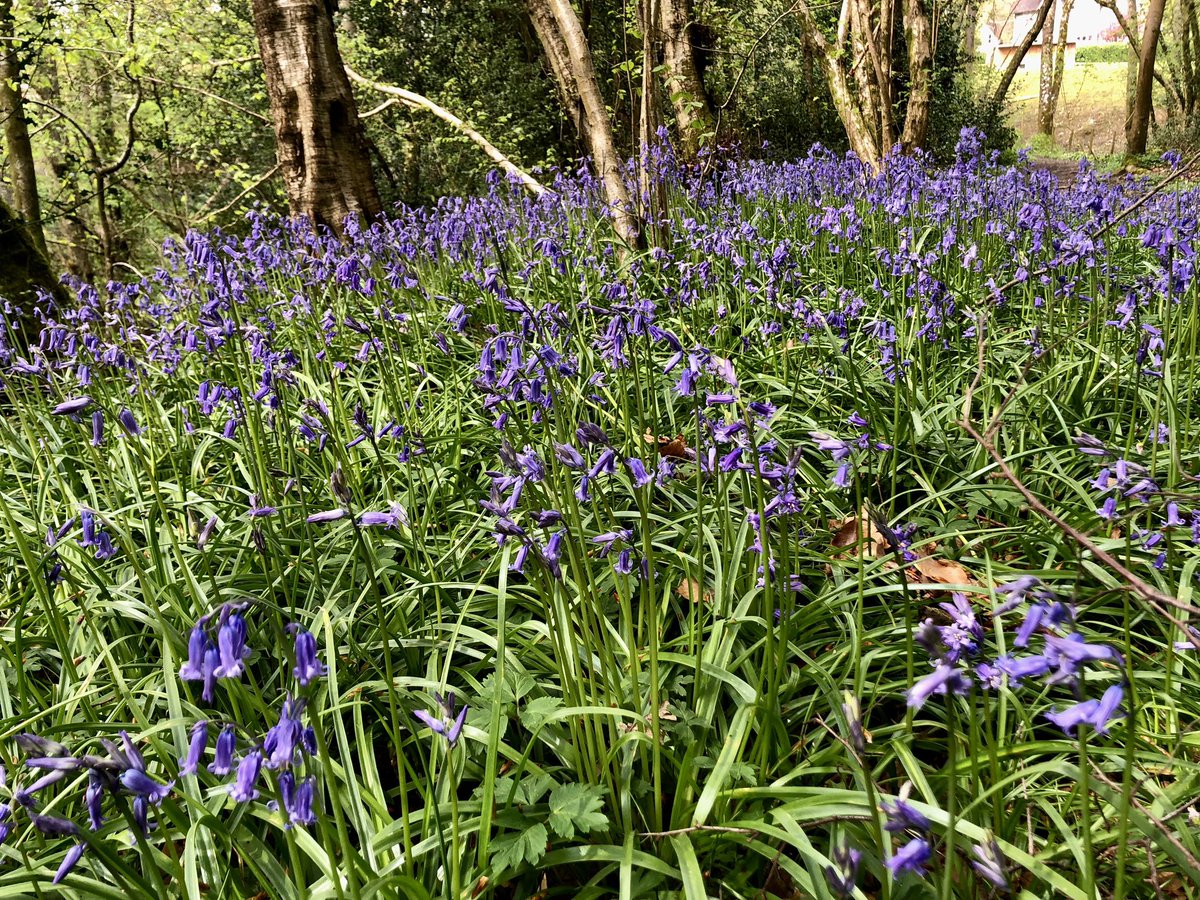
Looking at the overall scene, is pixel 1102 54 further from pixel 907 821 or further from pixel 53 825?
pixel 53 825

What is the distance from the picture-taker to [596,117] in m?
5.74

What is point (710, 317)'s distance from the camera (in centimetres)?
494

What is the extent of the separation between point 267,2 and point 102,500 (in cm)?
461

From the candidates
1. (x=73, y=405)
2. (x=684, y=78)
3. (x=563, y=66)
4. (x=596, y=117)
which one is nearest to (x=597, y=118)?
(x=596, y=117)

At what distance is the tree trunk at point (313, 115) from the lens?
20.7 feet

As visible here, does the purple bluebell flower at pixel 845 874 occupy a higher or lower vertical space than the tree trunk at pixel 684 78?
lower

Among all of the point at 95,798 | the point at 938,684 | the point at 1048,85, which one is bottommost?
the point at 95,798

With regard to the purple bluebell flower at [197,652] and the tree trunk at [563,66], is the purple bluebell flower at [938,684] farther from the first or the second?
the tree trunk at [563,66]

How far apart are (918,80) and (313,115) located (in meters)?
8.37

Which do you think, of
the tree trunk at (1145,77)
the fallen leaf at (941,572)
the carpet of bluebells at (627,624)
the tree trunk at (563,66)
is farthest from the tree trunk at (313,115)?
the tree trunk at (1145,77)

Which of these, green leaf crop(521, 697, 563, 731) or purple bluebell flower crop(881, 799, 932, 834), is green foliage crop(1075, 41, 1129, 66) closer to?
green leaf crop(521, 697, 563, 731)

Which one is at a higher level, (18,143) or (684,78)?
(18,143)

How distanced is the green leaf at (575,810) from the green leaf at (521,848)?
38 mm

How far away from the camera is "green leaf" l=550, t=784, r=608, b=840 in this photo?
1.57m
